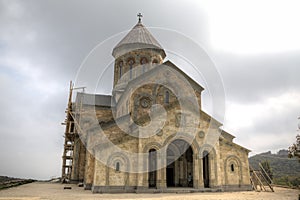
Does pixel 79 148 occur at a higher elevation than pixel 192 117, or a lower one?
lower

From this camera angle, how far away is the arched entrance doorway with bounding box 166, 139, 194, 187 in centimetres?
1912

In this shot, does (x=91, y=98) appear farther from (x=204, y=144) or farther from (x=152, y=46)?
(x=204, y=144)

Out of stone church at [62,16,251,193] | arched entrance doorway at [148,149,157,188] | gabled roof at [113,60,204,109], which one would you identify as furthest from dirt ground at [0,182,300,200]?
gabled roof at [113,60,204,109]

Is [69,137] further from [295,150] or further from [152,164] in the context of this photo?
[295,150]

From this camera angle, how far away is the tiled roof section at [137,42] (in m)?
27.3

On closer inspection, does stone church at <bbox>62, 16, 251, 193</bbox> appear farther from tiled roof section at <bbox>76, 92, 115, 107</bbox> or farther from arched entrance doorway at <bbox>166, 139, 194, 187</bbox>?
tiled roof section at <bbox>76, 92, 115, 107</bbox>

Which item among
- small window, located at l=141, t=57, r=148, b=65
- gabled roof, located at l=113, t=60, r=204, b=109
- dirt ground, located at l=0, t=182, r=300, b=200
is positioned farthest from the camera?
small window, located at l=141, t=57, r=148, b=65

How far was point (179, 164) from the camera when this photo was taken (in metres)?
19.7

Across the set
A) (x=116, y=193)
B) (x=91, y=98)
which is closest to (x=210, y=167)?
(x=116, y=193)

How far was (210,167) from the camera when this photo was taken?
17.3 m

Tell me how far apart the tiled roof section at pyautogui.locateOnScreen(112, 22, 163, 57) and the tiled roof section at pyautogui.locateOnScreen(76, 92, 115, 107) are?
540 centimetres

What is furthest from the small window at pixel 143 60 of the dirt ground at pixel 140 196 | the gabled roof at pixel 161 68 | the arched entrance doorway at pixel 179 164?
the dirt ground at pixel 140 196

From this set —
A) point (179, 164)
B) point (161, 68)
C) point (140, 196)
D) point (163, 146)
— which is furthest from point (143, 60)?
point (140, 196)

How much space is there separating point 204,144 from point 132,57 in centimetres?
1406
